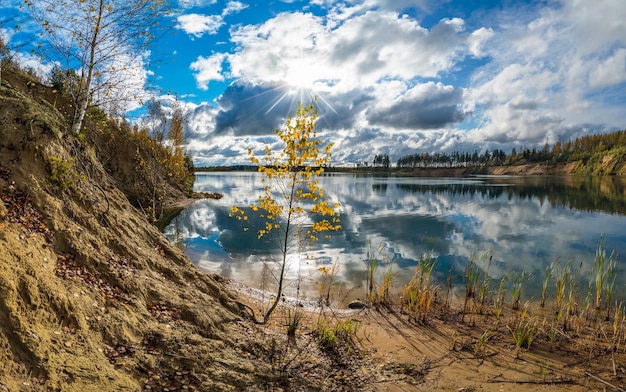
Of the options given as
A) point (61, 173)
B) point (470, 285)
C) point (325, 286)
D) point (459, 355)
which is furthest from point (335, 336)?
point (61, 173)

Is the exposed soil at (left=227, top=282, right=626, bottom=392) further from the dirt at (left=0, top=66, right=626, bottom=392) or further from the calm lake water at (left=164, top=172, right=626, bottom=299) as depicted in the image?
the calm lake water at (left=164, top=172, right=626, bottom=299)

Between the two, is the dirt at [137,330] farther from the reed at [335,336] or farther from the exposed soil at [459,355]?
the reed at [335,336]

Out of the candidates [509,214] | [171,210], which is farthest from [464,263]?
[171,210]

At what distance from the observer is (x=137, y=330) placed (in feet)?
20.6

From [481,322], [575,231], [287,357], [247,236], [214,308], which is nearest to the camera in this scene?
[287,357]

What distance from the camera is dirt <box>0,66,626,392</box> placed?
5113 mm

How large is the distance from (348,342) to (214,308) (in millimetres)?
4029

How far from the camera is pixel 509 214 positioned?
136ft

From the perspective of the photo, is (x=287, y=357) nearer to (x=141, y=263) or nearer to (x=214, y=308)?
Result: (x=214, y=308)

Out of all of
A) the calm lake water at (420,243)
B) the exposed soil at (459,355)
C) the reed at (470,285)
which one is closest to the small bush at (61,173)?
the exposed soil at (459,355)

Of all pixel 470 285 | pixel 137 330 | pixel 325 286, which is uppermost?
pixel 137 330

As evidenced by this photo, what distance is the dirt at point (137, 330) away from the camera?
511 cm

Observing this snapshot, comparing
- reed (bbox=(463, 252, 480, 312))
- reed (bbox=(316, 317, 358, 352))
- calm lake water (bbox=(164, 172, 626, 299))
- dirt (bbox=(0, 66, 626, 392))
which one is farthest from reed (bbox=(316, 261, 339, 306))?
reed (bbox=(463, 252, 480, 312))

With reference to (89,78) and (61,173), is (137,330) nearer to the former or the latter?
(61,173)
